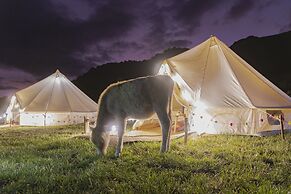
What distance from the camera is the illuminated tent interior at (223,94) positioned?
43.2 feet

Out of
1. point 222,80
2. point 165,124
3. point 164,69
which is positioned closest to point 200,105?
point 222,80

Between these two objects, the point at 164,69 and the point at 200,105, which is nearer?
the point at 200,105

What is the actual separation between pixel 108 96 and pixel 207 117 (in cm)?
646

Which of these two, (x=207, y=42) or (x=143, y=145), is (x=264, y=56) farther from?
(x=143, y=145)

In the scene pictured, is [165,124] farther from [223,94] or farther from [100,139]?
[223,94]

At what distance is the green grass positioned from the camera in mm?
5207

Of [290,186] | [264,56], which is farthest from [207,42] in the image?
[264,56]

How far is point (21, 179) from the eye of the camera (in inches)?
235

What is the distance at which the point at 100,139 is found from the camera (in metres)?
8.50

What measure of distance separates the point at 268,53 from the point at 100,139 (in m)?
114

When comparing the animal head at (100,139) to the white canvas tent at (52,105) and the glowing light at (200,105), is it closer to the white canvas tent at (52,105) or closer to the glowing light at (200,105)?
the glowing light at (200,105)

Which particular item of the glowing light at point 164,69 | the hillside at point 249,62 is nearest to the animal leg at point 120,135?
the glowing light at point 164,69

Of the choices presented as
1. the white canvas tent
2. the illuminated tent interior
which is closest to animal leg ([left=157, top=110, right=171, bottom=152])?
the illuminated tent interior

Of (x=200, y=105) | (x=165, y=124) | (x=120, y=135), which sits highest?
(x=200, y=105)
